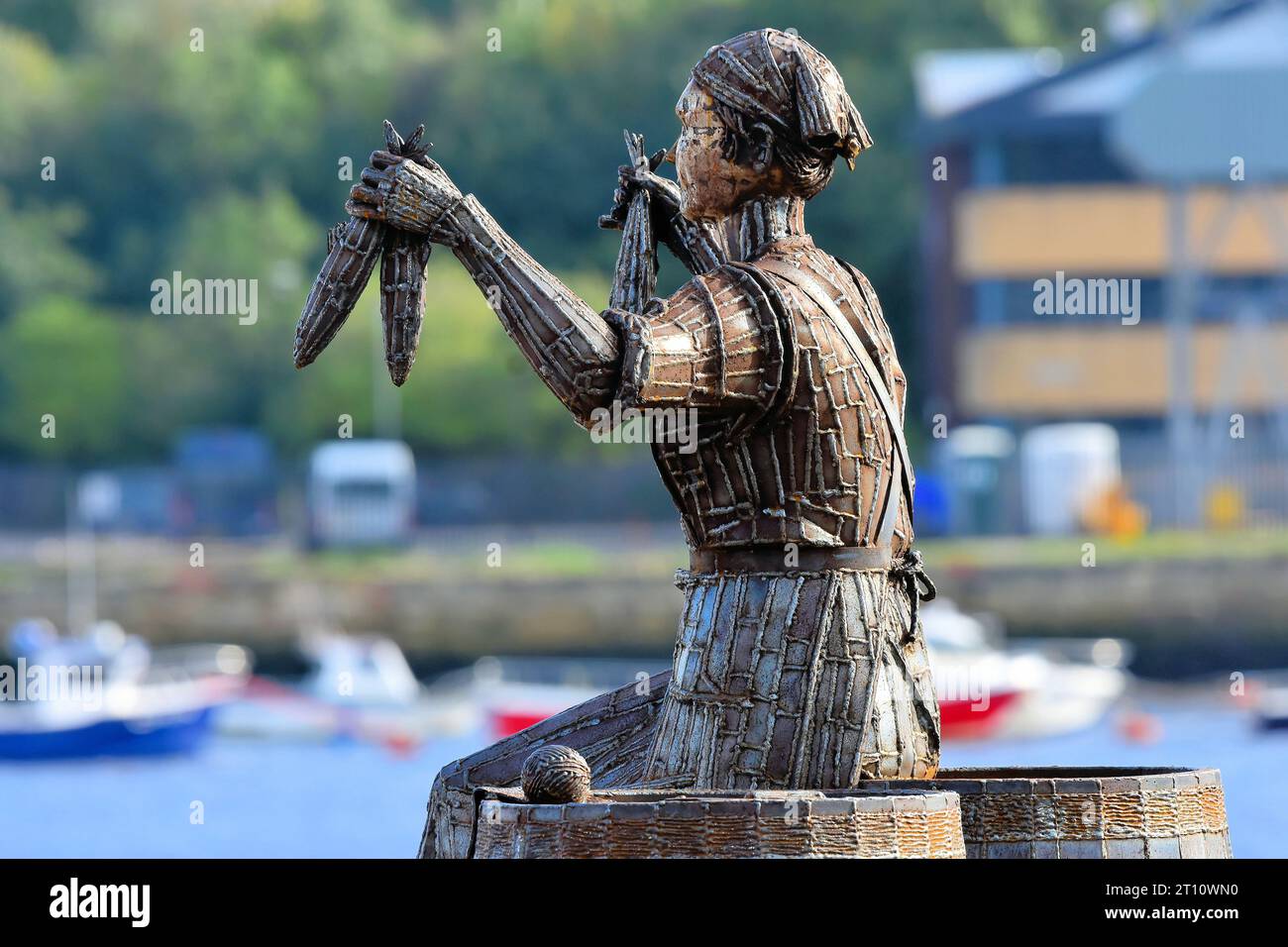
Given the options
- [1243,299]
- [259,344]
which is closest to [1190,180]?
[1243,299]

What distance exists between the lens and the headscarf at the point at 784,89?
8.20 m

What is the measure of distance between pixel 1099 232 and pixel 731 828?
5987cm

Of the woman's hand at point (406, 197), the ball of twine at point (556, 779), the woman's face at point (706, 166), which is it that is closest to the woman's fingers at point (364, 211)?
the woman's hand at point (406, 197)

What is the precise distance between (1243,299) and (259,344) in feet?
83.3

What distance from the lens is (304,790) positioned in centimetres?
5031

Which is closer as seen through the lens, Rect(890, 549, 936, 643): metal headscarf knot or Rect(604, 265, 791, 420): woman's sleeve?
Rect(604, 265, 791, 420): woman's sleeve

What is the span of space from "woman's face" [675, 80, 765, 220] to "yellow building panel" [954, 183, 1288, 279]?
57279 millimetres

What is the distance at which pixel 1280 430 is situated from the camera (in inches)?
2586

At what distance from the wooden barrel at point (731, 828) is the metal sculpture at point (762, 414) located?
22.0 inches

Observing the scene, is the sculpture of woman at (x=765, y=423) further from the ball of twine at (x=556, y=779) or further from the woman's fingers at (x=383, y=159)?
the ball of twine at (x=556, y=779)

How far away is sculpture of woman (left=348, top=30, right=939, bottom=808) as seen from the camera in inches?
304

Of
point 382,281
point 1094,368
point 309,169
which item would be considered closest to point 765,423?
point 382,281

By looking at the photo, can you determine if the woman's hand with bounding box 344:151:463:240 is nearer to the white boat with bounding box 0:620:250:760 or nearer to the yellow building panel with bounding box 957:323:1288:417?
the white boat with bounding box 0:620:250:760

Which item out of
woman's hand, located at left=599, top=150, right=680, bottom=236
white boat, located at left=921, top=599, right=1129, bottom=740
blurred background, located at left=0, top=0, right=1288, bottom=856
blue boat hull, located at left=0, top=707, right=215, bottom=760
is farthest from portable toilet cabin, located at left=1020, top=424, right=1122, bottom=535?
woman's hand, located at left=599, top=150, right=680, bottom=236
